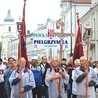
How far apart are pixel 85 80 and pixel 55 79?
0.79 m

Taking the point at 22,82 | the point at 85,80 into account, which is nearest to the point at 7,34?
the point at 85,80

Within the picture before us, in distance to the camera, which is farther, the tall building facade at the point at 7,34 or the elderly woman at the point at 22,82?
the tall building facade at the point at 7,34

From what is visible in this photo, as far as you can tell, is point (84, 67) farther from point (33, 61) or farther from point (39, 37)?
point (39, 37)

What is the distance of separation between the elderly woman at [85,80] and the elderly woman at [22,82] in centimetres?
124

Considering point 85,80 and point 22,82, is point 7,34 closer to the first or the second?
point 85,80

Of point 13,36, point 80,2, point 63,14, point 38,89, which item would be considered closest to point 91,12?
point 80,2

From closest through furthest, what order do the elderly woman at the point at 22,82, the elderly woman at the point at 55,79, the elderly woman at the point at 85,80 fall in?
the elderly woman at the point at 22,82, the elderly woman at the point at 55,79, the elderly woman at the point at 85,80

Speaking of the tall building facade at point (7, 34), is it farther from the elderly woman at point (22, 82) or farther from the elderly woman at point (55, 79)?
the elderly woman at point (22, 82)

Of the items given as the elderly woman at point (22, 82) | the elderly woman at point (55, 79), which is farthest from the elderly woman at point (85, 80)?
the elderly woman at point (22, 82)

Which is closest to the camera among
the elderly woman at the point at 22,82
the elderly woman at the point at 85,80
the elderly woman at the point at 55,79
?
the elderly woman at the point at 22,82

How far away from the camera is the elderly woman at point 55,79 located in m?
11.9

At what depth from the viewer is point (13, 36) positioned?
177m

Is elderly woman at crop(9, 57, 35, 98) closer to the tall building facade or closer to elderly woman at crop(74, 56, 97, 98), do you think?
elderly woman at crop(74, 56, 97, 98)

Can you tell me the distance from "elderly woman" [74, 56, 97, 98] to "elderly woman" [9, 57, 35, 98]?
1236 mm
